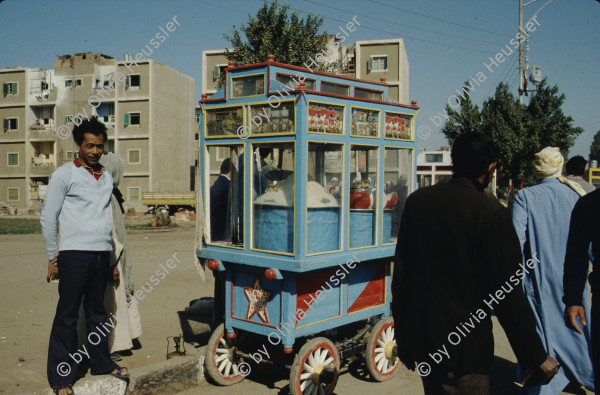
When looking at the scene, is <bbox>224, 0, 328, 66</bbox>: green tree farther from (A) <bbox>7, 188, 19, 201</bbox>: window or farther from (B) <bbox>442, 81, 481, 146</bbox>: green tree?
(A) <bbox>7, 188, 19, 201</bbox>: window

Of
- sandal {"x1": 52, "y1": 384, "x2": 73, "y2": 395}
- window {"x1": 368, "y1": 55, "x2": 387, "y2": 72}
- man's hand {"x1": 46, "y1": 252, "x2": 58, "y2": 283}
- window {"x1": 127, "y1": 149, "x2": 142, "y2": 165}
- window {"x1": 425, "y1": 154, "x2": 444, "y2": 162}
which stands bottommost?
sandal {"x1": 52, "y1": 384, "x2": 73, "y2": 395}

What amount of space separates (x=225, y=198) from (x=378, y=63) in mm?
36125

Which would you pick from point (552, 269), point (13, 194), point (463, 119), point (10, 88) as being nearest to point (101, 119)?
point (10, 88)

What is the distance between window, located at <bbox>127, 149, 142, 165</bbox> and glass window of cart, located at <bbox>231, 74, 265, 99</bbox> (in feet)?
127

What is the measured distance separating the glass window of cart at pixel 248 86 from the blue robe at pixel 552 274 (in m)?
2.44

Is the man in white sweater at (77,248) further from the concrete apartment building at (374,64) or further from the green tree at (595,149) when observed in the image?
the green tree at (595,149)

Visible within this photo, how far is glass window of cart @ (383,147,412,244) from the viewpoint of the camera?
5258mm

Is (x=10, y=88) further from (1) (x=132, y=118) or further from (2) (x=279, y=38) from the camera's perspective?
(2) (x=279, y=38)

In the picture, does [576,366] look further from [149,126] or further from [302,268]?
[149,126]

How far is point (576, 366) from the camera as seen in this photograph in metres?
4.32

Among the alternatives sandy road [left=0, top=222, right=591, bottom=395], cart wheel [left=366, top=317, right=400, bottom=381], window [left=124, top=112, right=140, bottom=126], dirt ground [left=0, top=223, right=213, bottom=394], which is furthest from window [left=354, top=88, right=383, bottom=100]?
window [left=124, top=112, right=140, bottom=126]

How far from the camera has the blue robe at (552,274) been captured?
4312mm

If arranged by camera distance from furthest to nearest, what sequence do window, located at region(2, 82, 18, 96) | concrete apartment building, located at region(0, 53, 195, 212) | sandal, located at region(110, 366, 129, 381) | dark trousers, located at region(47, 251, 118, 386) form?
1. window, located at region(2, 82, 18, 96)
2. concrete apartment building, located at region(0, 53, 195, 212)
3. sandal, located at region(110, 366, 129, 381)
4. dark trousers, located at region(47, 251, 118, 386)

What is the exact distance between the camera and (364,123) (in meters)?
4.86
